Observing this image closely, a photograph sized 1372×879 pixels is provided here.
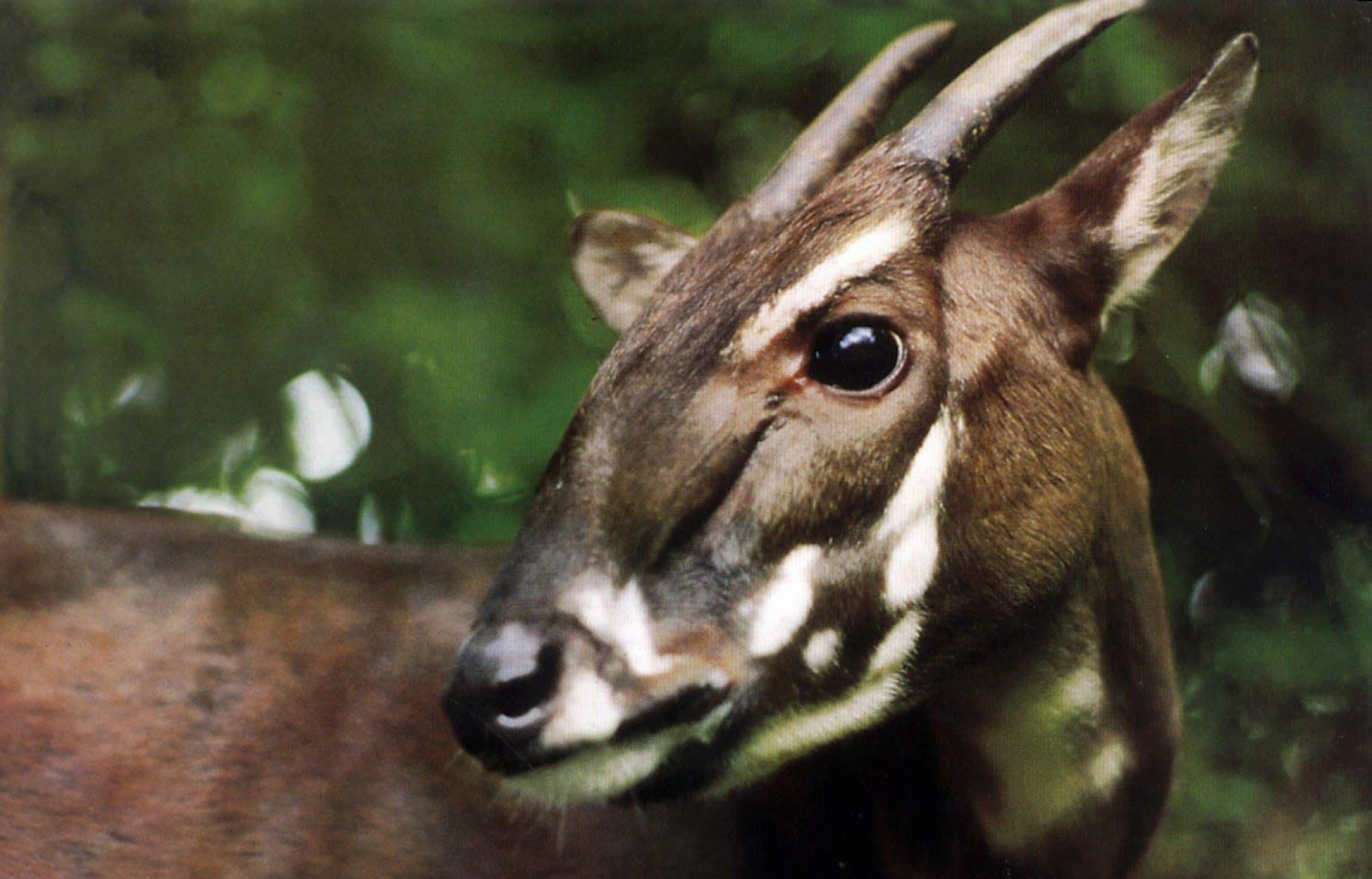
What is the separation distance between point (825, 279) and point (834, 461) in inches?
10.8

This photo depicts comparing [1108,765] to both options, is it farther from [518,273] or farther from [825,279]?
[518,273]

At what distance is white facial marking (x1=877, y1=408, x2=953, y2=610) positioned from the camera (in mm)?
1890

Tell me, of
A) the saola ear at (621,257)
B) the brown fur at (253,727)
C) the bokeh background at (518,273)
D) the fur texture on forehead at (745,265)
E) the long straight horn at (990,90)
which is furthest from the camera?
the bokeh background at (518,273)

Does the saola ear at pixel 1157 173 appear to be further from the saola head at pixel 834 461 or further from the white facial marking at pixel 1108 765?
the white facial marking at pixel 1108 765

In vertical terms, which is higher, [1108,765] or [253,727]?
[1108,765]

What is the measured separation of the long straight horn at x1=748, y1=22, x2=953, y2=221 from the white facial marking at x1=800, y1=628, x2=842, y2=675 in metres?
0.66

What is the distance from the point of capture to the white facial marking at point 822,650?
1.84 m

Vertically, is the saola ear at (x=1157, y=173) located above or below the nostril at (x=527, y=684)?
above

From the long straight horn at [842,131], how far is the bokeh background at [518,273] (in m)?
0.32

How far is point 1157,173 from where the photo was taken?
2.10m

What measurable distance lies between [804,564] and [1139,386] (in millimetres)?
1192

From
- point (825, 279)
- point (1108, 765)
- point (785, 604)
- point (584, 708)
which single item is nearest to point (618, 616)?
point (584, 708)

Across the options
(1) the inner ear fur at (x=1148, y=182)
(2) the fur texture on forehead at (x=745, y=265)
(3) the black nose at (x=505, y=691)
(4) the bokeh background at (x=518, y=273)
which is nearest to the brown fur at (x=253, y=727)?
(4) the bokeh background at (x=518, y=273)

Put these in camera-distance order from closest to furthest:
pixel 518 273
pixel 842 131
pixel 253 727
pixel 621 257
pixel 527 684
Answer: pixel 527 684 < pixel 842 131 < pixel 253 727 < pixel 621 257 < pixel 518 273
